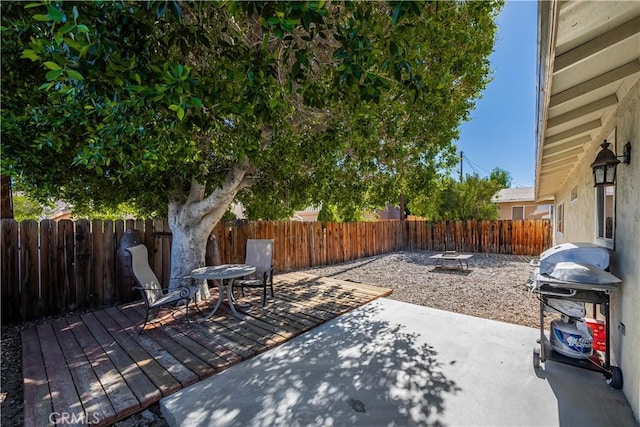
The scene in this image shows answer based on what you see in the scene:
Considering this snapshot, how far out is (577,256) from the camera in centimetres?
278

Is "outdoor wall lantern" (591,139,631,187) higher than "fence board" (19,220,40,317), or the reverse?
"outdoor wall lantern" (591,139,631,187)

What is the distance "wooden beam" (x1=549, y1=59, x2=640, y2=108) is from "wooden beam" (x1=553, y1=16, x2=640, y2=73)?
54 cm

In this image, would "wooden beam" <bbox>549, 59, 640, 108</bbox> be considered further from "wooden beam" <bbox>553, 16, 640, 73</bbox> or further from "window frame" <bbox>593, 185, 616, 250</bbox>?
"window frame" <bbox>593, 185, 616, 250</bbox>

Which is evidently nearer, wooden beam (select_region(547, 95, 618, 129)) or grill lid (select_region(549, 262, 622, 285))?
grill lid (select_region(549, 262, 622, 285))

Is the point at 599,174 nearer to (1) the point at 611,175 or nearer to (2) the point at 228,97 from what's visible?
(1) the point at 611,175

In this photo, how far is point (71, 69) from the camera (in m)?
1.78

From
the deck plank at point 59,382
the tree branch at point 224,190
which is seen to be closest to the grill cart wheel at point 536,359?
the deck plank at point 59,382

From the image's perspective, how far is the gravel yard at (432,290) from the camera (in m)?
2.58

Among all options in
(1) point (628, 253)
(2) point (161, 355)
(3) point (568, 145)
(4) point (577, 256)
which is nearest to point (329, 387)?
(2) point (161, 355)

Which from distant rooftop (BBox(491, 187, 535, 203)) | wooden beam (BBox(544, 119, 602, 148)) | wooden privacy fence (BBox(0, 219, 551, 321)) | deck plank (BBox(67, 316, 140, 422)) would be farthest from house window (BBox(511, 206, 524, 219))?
deck plank (BBox(67, 316, 140, 422))

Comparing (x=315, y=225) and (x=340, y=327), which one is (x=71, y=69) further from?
(x=315, y=225)

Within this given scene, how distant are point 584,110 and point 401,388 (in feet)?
11.7

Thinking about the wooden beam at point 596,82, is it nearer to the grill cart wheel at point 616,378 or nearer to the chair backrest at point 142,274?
the grill cart wheel at point 616,378

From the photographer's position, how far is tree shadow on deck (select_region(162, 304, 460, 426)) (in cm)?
223
